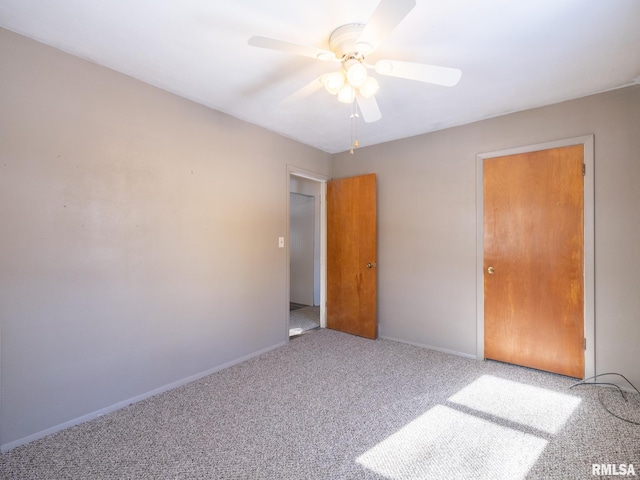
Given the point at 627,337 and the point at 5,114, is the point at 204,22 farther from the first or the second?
the point at 627,337

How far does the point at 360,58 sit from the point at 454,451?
2.31 metres

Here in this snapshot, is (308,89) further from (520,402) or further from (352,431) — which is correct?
(520,402)

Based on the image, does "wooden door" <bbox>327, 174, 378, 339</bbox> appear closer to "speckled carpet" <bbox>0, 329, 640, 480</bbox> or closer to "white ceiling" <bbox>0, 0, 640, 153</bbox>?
"speckled carpet" <bbox>0, 329, 640, 480</bbox>

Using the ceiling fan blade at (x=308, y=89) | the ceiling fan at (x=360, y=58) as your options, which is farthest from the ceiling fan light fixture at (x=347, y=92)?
the ceiling fan blade at (x=308, y=89)

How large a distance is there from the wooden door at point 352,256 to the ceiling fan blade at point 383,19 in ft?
7.37

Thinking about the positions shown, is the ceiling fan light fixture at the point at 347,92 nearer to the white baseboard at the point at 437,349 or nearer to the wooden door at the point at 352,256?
the wooden door at the point at 352,256

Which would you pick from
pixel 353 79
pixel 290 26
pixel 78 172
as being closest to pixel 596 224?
pixel 353 79

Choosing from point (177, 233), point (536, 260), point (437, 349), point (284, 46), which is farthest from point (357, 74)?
point (437, 349)

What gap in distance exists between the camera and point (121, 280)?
86.7 inches

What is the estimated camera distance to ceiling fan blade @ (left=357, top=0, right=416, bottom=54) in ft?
4.03

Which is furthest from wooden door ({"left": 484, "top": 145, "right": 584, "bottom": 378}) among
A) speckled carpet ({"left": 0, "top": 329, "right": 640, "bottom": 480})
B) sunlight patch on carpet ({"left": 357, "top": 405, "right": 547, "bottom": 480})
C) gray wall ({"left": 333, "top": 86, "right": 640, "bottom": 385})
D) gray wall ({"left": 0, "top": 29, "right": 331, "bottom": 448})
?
gray wall ({"left": 0, "top": 29, "right": 331, "bottom": 448})

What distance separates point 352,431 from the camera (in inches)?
75.6

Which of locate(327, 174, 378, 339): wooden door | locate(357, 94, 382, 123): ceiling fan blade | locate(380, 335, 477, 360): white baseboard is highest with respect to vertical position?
locate(357, 94, 382, 123): ceiling fan blade

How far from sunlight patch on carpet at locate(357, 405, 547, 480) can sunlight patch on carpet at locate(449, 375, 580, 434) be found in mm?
181
